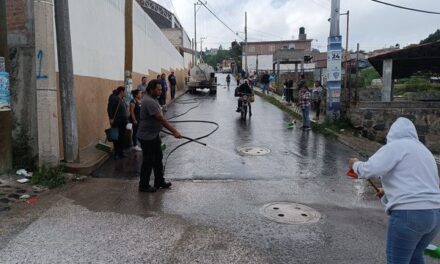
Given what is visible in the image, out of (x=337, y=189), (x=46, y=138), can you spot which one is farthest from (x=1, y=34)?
(x=337, y=189)

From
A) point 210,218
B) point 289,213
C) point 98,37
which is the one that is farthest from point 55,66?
point 289,213

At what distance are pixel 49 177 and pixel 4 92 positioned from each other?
1638mm

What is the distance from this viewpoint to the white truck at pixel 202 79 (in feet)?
118

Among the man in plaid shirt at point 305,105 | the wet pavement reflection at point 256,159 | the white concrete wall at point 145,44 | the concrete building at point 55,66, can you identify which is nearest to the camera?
the concrete building at point 55,66

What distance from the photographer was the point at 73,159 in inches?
325

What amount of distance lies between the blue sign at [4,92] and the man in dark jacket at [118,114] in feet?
7.92

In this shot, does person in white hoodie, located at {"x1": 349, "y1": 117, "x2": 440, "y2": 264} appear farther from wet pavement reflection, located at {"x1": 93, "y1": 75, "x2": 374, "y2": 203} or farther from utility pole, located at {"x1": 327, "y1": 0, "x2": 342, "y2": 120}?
utility pole, located at {"x1": 327, "y1": 0, "x2": 342, "y2": 120}

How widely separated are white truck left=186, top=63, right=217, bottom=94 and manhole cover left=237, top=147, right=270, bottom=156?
25.1 m

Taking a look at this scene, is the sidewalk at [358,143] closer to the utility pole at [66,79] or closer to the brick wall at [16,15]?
the utility pole at [66,79]

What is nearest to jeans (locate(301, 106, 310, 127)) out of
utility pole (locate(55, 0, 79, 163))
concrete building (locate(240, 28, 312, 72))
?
utility pole (locate(55, 0, 79, 163))

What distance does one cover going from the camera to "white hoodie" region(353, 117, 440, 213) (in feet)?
10.8

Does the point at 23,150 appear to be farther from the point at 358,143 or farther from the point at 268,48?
the point at 268,48

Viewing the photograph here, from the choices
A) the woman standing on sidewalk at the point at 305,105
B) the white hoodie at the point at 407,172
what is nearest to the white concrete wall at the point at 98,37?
the woman standing on sidewalk at the point at 305,105

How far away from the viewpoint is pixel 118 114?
9547 mm
